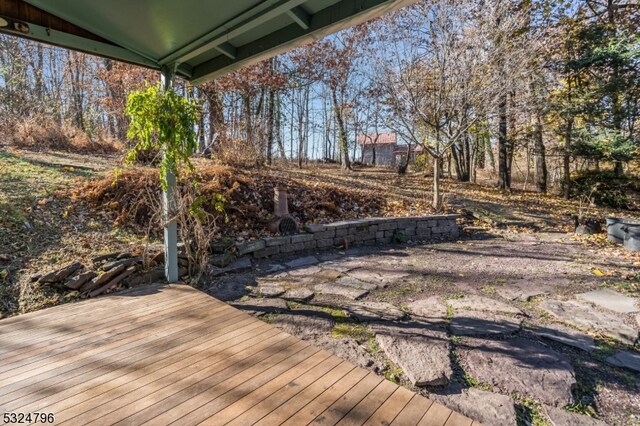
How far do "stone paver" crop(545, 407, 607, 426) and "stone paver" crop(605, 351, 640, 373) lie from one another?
2.37 feet

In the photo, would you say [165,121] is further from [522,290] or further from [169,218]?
[522,290]

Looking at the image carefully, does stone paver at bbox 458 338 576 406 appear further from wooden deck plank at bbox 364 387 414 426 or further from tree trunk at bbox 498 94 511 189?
tree trunk at bbox 498 94 511 189

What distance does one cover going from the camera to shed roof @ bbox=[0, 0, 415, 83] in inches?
82.4

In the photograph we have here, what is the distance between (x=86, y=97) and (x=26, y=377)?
1288 cm

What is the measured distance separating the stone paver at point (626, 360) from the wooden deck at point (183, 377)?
1379mm

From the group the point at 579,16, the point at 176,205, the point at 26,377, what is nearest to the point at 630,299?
the point at 176,205

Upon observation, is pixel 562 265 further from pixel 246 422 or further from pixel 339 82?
pixel 339 82

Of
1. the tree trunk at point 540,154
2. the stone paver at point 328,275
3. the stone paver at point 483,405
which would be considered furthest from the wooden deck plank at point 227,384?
the tree trunk at point 540,154

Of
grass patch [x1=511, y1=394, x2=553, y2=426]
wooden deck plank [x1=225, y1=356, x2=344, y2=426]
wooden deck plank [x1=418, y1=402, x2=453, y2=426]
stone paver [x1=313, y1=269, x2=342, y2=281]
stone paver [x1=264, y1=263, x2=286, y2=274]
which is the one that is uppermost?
stone paver [x1=264, y1=263, x2=286, y2=274]

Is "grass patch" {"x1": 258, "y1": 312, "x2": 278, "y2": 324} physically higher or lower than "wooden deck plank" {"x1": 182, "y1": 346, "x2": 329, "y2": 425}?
lower

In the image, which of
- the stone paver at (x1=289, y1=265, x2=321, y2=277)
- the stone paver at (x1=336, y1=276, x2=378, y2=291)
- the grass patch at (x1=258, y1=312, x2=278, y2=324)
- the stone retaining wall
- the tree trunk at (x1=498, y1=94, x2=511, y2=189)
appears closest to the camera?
the grass patch at (x1=258, y1=312, x2=278, y2=324)

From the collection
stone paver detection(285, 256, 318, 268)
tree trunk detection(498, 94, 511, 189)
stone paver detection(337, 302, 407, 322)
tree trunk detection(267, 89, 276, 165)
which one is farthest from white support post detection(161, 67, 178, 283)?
tree trunk detection(498, 94, 511, 189)

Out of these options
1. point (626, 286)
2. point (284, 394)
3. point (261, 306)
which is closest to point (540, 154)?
point (626, 286)

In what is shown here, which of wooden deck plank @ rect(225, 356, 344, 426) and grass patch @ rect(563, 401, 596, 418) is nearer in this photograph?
wooden deck plank @ rect(225, 356, 344, 426)
